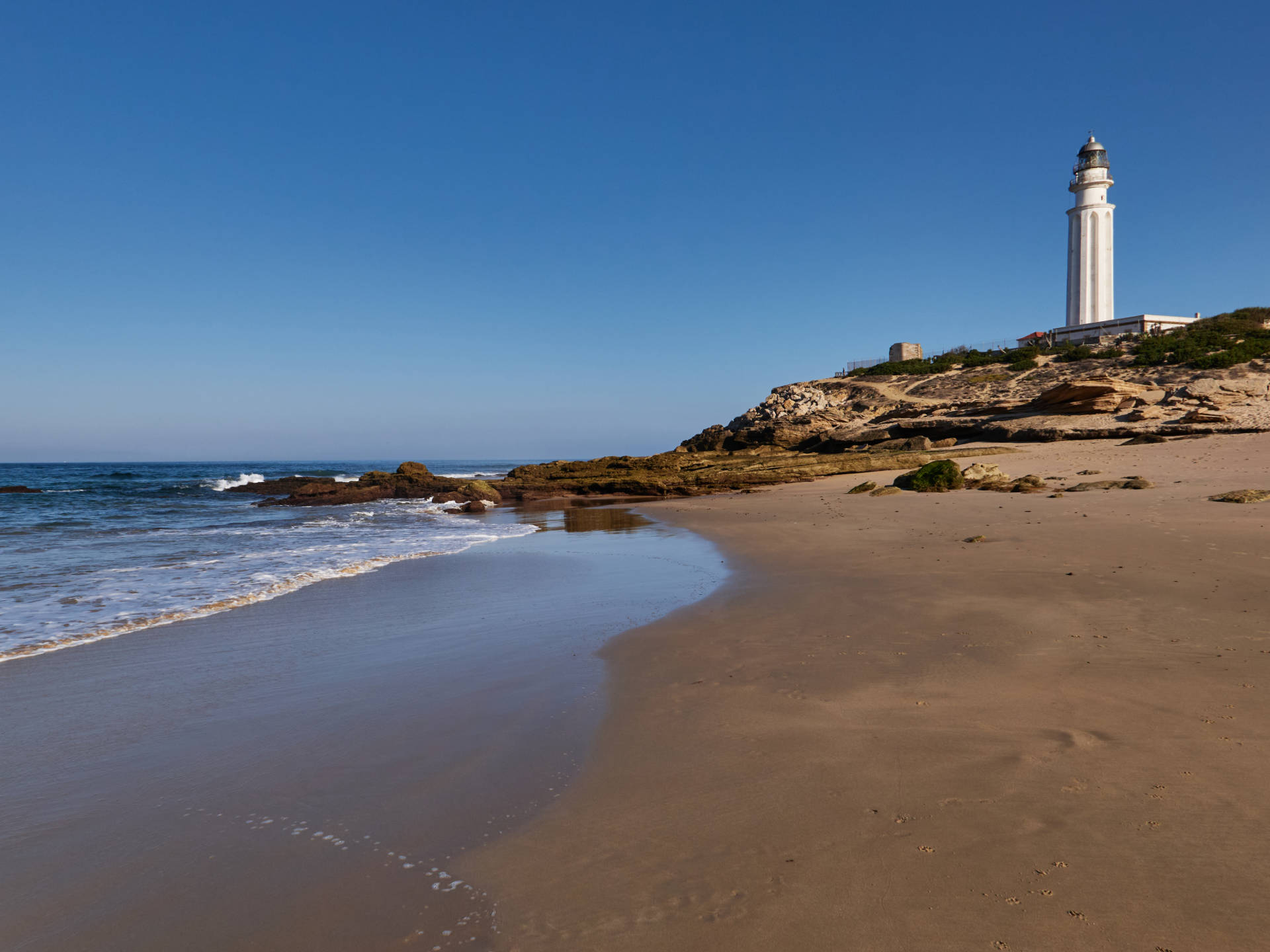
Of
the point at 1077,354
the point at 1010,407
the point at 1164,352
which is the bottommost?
the point at 1010,407

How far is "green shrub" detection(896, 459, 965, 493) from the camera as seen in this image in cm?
1459

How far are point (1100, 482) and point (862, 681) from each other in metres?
11.2

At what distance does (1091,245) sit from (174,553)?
61991 mm

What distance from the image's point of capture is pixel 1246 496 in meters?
9.59

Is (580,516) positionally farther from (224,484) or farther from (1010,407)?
(224,484)

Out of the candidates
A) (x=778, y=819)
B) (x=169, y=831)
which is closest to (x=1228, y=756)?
→ (x=778, y=819)

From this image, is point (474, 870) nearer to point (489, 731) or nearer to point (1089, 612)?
point (489, 731)

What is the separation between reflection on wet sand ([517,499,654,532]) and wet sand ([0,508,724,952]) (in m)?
8.03

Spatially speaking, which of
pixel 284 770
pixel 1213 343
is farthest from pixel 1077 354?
pixel 284 770

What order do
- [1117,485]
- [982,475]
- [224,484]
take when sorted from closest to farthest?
1. [1117,485]
2. [982,475]
3. [224,484]

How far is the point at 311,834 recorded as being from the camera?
2770 millimetres

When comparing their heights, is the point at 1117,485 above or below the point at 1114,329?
below

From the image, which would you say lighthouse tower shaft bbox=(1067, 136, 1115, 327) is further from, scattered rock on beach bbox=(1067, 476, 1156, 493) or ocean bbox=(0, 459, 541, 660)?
ocean bbox=(0, 459, 541, 660)

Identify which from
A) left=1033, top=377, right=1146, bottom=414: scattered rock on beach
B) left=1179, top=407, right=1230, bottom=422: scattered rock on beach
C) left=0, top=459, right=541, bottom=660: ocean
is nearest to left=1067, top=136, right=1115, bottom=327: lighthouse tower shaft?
left=1033, top=377, right=1146, bottom=414: scattered rock on beach
